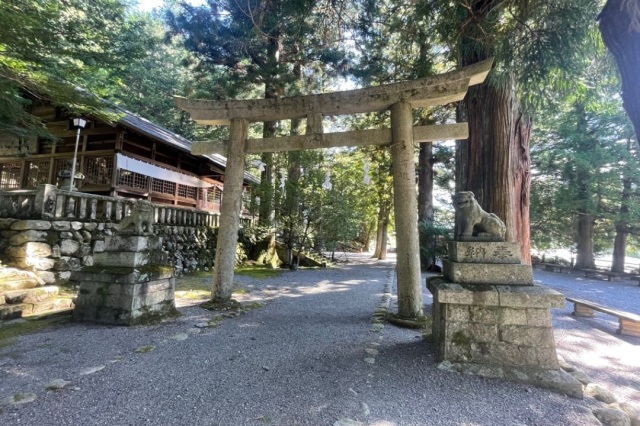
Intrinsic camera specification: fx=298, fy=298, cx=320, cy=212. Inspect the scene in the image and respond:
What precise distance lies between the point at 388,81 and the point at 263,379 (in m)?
8.62

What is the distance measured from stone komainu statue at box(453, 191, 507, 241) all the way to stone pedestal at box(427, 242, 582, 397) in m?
0.10

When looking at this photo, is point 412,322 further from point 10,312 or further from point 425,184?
point 425,184

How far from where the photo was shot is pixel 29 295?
171 inches

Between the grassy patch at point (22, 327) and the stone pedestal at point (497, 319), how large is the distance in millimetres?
4457

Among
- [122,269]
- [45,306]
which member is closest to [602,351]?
[122,269]

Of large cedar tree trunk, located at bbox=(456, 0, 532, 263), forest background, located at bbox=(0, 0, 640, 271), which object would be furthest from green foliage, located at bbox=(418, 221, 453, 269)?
large cedar tree trunk, located at bbox=(456, 0, 532, 263)

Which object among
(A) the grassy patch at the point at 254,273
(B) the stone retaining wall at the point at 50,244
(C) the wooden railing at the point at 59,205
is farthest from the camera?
(A) the grassy patch at the point at 254,273

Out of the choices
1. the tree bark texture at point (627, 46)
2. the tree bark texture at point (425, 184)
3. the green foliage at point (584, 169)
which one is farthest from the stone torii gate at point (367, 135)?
the green foliage at point (584, 169)

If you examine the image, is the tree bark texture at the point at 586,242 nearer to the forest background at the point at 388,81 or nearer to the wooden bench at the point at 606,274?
the forest background at the point at 388,81

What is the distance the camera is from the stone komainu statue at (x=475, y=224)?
295 cm

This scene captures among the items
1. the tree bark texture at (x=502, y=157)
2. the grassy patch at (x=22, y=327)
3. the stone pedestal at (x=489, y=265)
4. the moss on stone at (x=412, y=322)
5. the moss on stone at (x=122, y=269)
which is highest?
the tree bark texture at (x=502, y=157)

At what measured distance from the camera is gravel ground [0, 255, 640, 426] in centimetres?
199

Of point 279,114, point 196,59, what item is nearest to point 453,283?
point 279,114

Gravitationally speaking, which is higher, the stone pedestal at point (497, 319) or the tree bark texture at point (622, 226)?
the tree bark texture at point (622, 226)
